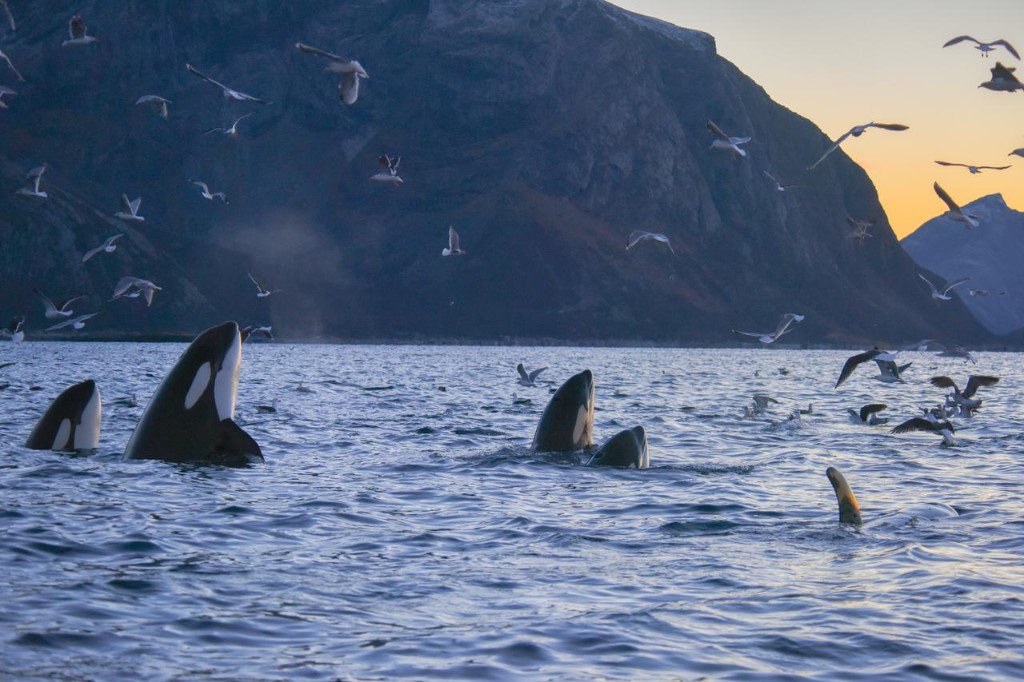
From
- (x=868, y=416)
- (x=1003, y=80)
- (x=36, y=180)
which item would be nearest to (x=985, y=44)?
(x=1003, y=80)

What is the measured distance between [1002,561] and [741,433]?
15425 mm

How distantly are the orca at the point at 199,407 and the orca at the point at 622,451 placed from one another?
491cm

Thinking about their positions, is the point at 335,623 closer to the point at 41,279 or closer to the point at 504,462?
the point at 504,462

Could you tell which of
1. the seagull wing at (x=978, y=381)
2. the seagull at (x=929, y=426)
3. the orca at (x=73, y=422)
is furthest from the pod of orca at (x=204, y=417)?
the seagull wing at (x=978, y=381)

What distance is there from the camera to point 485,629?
814 centimetres

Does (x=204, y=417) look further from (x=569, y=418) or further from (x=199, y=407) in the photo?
(x=569, y=418)

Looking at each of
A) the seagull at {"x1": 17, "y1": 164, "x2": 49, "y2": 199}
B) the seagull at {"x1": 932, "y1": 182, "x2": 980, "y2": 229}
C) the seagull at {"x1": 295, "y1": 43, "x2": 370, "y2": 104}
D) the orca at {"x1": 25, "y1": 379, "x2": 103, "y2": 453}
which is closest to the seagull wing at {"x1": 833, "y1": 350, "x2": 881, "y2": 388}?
the seagull at {"x1": 932, "y1": 182, "x2": 980, "y2": 229}

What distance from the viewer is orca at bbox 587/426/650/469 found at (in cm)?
1622

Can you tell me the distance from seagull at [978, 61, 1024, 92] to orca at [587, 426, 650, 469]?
920 cm

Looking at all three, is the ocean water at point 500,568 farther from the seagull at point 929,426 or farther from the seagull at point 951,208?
the seagull at point 951,208

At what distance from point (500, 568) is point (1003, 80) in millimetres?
14662

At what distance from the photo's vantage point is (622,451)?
1636cm

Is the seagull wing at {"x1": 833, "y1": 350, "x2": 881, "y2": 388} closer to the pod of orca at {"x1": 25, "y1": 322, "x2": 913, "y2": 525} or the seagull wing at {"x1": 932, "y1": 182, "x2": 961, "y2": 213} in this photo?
the seagull wing at {"x1": 932, "y1": 182, "x2": 961, "y2": 213}

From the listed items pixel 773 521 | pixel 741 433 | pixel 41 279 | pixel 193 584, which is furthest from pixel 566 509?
pixel 41 279
